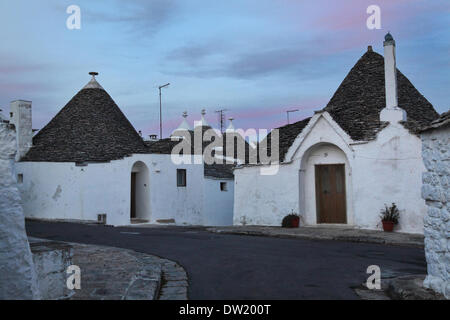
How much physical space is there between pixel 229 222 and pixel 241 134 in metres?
10.5

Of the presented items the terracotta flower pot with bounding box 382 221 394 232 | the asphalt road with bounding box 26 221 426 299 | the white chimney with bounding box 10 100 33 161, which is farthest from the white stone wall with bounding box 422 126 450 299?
the white chimney with bounding box 10 100 33 161

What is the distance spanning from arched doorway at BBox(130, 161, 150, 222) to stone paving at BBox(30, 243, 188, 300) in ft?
49.6

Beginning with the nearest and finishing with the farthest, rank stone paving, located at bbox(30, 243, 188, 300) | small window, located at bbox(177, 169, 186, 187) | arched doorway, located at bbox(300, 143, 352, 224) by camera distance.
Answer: stone paving, located at bbox(30, 243, 188, 300) < arched doorway, located at bbox(300, 143, 352, 224) < small window, located at bbox(177, 169, 186, 187)

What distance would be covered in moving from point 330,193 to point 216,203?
1098 cm

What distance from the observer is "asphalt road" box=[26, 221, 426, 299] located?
22.0ft

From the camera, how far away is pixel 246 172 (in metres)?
19.9

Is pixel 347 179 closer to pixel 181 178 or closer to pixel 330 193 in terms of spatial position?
pixel 330 193

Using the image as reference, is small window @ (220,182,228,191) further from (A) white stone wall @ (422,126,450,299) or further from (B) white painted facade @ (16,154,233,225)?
(A) white stone wall @ (422,126,450,299)

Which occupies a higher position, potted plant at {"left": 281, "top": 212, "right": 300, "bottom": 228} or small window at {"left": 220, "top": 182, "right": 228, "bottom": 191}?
small window at {"left": 220, "top": 182, "right": 228, "bottom": 191}

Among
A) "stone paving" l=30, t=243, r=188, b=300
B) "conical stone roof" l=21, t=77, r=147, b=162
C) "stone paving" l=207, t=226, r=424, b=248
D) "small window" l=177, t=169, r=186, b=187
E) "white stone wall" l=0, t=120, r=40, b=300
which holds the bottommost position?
"stone paving" l=207, t=226, r=424, b=248

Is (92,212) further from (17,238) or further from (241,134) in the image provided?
(17,238)

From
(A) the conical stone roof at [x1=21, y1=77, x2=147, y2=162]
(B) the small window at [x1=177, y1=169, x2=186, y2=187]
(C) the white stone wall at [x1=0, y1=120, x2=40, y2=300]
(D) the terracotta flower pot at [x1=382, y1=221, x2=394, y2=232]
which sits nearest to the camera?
(C) the white stone wall at [x1=0, y1=120, x2=40, y2=300]

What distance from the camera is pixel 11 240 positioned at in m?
4.42
